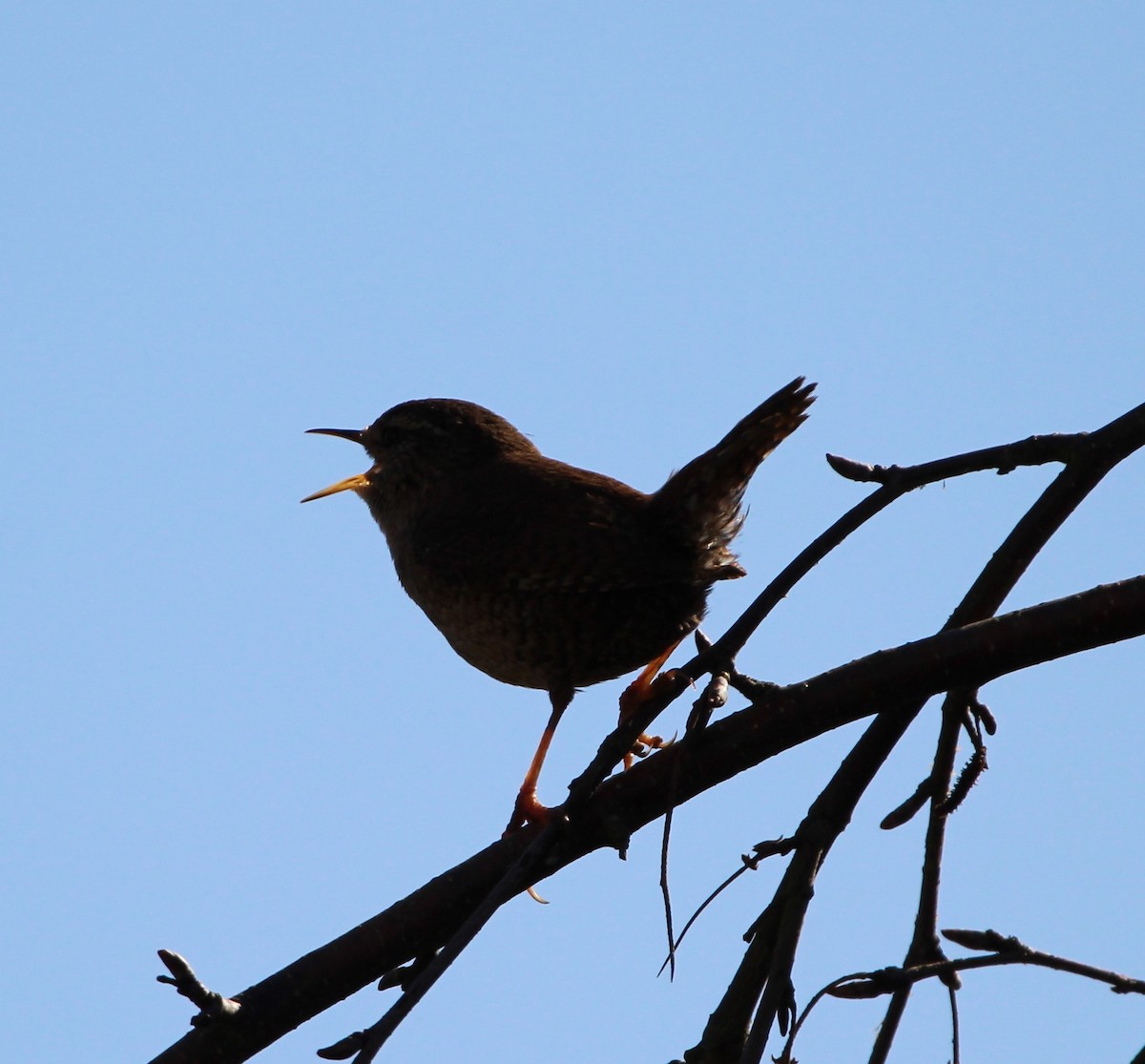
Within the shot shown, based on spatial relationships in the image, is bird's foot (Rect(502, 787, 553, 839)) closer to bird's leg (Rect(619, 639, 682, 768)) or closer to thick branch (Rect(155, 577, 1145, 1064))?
bird's leg (Rect(619, 639, 682, 768))

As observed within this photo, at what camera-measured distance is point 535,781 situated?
15.3 feet

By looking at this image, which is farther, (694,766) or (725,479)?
(725,479)

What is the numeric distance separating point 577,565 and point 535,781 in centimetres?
72

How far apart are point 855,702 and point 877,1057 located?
0.75 meters

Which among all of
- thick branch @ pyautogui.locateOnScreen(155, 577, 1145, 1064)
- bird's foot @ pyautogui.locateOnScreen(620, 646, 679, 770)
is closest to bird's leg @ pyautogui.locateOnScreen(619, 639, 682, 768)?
bird's foot @ pyautogui.locateOnScreen(620, 646, 679, 770)

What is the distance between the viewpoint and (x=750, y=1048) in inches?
101

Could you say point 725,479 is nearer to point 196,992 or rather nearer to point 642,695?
point 642,695

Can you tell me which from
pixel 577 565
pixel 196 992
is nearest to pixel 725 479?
pixel 577 565

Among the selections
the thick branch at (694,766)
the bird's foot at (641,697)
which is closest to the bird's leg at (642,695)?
the bird's foot at (641,697)

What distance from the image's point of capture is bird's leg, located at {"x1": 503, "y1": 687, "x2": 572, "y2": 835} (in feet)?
15.1

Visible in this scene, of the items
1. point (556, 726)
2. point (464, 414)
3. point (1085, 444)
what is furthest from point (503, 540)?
point (1085, 444)

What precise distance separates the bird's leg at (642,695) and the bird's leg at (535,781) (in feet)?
0.62

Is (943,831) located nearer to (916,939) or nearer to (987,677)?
(916,939)

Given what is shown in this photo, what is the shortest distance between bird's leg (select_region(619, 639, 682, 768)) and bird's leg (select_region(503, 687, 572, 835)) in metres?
0.19
